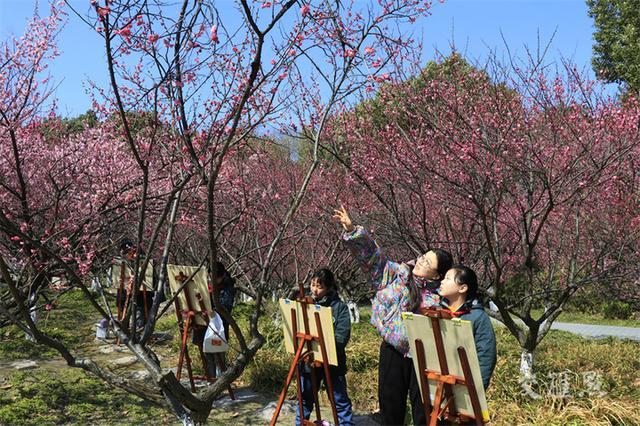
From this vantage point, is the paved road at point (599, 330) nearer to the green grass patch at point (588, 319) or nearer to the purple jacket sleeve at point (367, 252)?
the green grass patch at point (588, 319)

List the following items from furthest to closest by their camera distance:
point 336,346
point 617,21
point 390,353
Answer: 1. point 617,21
2. point 336,346
3. point 390,353

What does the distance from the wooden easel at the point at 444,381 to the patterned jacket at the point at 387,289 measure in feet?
2.67

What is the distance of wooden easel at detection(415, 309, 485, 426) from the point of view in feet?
9.78

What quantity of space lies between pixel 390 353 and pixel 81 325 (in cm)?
911

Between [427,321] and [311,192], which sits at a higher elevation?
[311,192]

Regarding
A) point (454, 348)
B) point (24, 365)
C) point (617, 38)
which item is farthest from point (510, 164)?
point (617, 38)

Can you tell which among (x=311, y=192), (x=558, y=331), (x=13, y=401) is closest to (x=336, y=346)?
(x=13, y=401)

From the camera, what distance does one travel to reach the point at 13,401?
5852mm

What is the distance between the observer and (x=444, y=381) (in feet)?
10.1

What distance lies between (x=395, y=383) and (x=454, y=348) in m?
1.21

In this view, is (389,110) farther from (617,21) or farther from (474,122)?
(617,21)

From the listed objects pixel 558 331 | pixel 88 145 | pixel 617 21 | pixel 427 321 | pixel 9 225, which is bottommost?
pixel 558 331

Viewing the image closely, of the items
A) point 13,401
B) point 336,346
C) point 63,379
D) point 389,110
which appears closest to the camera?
point 336,346

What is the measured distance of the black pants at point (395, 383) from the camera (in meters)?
4.09
